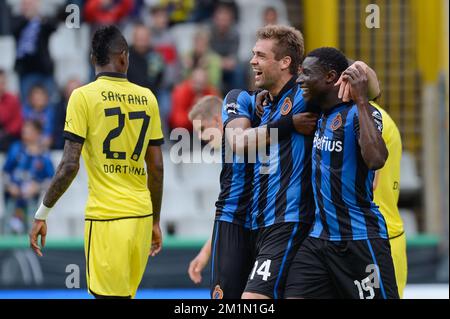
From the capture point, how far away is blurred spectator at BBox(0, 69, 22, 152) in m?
12.5

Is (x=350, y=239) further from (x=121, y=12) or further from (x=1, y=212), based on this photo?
(x=121, y=12)

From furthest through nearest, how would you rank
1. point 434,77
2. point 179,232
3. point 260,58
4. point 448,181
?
1. point 434,77
2. point 179,232
3. point 448,181
4. point 260,58

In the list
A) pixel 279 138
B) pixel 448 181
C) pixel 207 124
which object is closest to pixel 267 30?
pixel 279 138

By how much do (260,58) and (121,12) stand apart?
7352mm

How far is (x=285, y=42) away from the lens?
6.25 m

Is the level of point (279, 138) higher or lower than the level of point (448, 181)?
higher

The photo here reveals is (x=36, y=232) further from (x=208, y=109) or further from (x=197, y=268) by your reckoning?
(x=208, y=109)

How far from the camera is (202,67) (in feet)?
42.2

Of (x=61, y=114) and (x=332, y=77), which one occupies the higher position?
(x=332, y=77)

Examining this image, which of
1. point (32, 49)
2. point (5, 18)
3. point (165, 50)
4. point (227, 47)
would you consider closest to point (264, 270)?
point (227, 47)

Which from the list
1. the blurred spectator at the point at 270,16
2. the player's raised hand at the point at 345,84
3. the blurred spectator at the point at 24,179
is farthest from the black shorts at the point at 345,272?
the blurred spectator at the point at 270,16

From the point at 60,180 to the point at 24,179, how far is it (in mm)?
5699

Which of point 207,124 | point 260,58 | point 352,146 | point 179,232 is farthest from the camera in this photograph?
point 179,232

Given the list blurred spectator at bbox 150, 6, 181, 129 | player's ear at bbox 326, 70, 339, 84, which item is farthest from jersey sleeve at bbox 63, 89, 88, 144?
blurred spectator at bbox 150, 6, 181, 129
